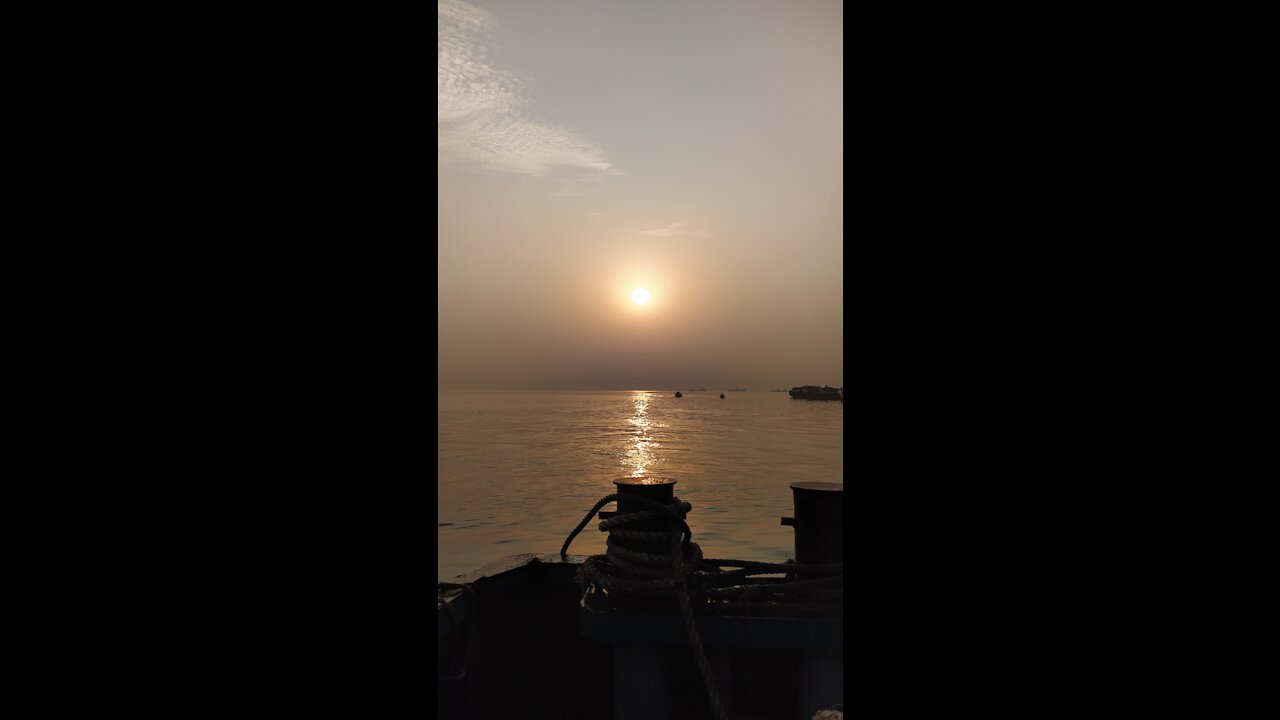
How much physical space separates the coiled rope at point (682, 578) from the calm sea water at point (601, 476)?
0.80 feet

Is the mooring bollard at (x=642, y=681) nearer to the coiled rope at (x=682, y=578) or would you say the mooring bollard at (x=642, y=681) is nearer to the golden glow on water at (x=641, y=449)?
the coiled rope at (x=682, y=578)

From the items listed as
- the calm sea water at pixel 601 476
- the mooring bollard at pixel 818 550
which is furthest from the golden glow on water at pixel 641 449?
the mooring bollard at pixel 818 550

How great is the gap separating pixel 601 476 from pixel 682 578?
22731mm

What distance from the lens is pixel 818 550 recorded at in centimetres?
304

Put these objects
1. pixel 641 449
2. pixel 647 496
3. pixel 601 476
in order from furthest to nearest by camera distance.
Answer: pixel 641 449 < pixel 601 476 < pixel 647 496

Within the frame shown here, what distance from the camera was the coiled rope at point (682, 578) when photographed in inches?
110

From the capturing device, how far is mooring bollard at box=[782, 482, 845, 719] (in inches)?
110

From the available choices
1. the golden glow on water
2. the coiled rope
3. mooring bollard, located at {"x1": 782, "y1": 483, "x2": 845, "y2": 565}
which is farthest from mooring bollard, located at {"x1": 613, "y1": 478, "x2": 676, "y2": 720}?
the golden glow on water

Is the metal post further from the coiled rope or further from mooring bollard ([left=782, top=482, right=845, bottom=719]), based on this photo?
mooring bollard ([left=782, top=482, right=845, bottom=719])

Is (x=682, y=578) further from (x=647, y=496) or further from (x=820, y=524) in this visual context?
(x=820, y=524)

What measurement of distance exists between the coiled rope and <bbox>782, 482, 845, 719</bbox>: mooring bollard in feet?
0.34

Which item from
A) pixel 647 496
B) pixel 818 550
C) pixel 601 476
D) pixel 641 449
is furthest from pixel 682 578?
pixel 641 449
